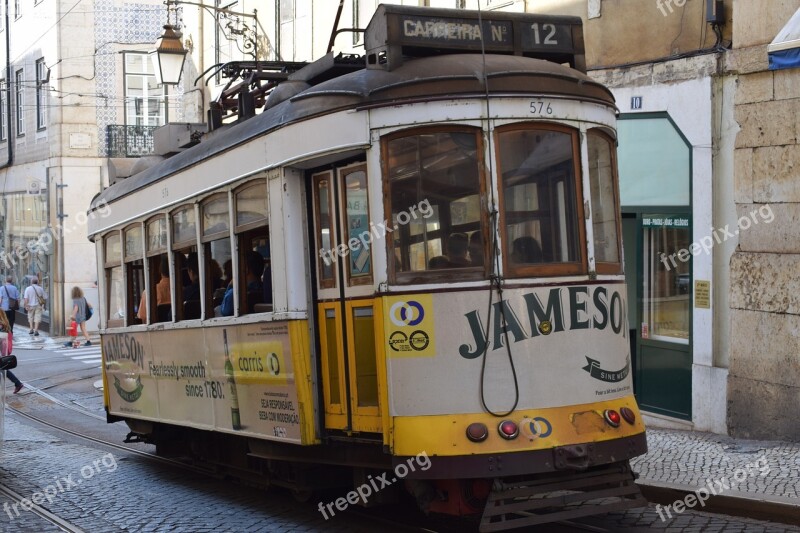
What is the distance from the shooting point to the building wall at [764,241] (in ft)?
32.7

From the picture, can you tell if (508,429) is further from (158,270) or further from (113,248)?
(113,248)

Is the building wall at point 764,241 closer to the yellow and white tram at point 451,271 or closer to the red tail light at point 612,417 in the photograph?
the yellow and white tram at point 451,271

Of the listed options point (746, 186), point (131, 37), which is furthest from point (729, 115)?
point (131, 37)

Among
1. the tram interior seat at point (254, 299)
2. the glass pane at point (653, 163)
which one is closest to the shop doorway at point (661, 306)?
the glass pane at point (653, 163)

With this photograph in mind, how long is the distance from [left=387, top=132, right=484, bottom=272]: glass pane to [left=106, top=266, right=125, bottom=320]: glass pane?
5.24 metres

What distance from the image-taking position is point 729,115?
10.7m

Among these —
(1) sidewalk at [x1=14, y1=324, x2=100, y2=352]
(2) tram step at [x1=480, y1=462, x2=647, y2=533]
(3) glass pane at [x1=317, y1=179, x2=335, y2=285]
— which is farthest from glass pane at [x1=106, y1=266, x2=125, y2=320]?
(1) sidewalk at [x1=14, y1=324, x2=100, y2=352]

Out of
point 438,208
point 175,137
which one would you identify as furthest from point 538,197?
point 175,137

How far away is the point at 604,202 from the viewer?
23.5ft

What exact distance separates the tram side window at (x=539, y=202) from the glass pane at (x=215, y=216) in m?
2.54

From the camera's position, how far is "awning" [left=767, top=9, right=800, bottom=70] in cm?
946

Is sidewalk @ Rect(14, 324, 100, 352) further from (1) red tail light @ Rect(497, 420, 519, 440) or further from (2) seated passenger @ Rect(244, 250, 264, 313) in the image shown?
(1) red tail light @ Rect(497, 420, 519, 440)

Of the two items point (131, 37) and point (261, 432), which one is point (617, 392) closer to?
point (261, 432)

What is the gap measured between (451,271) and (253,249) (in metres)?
1.99
